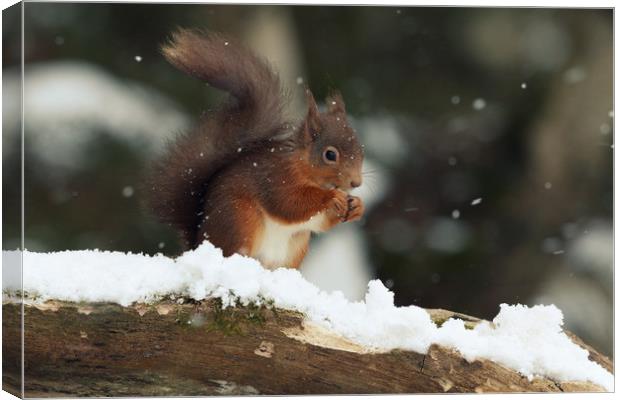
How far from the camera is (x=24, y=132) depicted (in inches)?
125

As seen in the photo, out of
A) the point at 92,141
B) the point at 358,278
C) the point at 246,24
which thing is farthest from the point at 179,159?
the point at 358,278

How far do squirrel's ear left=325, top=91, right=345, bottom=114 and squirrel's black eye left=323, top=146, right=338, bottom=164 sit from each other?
0.45ft

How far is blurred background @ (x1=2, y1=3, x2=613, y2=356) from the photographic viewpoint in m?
3.33

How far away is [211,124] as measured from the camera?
3.38m

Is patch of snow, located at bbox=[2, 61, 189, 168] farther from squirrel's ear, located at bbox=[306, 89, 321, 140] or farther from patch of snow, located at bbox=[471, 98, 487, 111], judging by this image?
patch of snow, located at bbox=[471, 98, 487, 111]

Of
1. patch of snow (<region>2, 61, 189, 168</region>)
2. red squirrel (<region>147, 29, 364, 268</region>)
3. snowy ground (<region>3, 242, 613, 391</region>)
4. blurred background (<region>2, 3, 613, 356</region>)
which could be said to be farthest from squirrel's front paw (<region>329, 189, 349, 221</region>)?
patch of snow (<region>2, 61, 189, 168</region>)

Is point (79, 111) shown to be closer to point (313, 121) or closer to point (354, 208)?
point (313, 121)

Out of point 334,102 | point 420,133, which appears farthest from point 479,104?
point 334,102

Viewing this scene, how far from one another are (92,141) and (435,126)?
3.93 ft

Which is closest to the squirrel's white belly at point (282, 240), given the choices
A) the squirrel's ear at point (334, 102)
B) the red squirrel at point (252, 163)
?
the red squirrel at point (252, 163)

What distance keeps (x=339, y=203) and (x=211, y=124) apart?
1.67 ft

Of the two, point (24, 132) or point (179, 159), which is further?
point (179, 159)

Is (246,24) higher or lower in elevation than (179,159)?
higher

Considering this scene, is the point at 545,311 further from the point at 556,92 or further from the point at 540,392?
the point at 556,92
